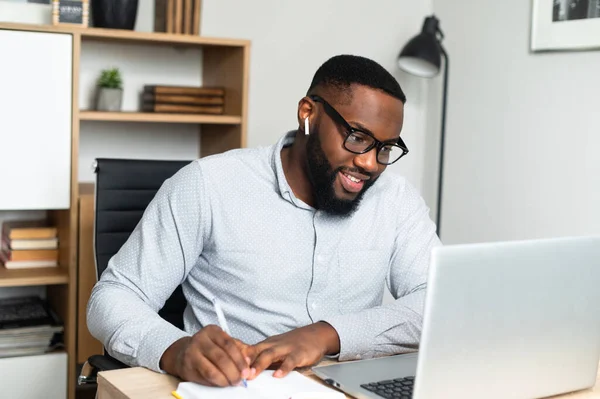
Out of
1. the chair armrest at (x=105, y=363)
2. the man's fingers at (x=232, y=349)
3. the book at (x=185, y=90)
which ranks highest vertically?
the book at (x=185, y=90)

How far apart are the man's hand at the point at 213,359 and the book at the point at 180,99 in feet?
5.54

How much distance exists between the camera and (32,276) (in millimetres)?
2701

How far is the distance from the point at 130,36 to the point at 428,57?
111 centimetres

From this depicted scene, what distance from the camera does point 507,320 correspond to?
→ 1.20 metres

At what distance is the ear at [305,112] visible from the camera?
5.89 ft

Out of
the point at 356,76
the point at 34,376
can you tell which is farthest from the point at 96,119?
the point at 356,76

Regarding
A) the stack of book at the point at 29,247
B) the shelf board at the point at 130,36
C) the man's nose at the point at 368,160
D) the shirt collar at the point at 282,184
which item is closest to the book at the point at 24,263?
the stack of book at the point at 29,247

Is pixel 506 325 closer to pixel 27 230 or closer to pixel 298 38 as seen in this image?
pixel 27 230

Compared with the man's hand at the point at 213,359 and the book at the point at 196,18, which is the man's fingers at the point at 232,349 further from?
the book at the point at 196,18

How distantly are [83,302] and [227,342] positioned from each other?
62.4 inches

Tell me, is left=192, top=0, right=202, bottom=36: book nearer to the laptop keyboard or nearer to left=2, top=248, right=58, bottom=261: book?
left=2, top=248, right=58, bottom=261: book

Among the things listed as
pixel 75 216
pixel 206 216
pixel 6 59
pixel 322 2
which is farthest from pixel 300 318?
pixel 322 2

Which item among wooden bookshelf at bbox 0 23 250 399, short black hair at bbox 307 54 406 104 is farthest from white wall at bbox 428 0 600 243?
short black hair at bbox 307 54 406 104

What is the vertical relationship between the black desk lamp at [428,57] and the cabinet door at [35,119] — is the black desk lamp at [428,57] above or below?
above
